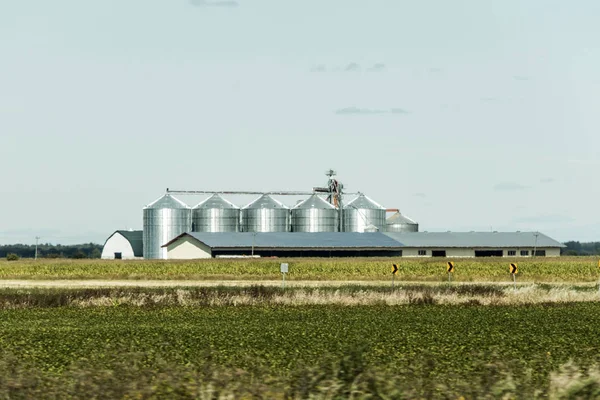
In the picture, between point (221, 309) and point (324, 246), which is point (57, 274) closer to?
point (324, 246)

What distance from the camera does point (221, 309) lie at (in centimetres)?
4722

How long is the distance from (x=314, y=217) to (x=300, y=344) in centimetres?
9928

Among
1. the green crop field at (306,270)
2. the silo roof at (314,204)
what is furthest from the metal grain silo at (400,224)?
the green crop field at (306,270)

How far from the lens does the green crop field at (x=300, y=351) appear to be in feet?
48.3

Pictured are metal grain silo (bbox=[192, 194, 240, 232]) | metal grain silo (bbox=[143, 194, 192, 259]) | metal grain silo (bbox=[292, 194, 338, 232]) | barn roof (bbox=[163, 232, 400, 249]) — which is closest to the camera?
barn roof (bbox=[163, 232, 400, 249])

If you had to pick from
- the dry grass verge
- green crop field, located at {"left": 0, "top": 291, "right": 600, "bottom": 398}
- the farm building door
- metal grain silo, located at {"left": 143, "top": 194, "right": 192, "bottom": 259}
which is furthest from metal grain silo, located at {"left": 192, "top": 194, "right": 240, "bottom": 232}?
green crop field, located at {"left": 0, "top": 291, "right": 600, "bottom": 398}

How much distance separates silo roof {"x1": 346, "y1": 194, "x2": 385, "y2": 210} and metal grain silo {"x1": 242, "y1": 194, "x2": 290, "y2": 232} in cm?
1128

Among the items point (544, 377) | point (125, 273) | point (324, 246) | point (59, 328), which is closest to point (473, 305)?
point (59, 328)

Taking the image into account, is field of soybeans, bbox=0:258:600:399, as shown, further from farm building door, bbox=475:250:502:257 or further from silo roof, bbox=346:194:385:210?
silo roof, bbox=346:194:385:210

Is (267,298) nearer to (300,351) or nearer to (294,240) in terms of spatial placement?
(300,351)

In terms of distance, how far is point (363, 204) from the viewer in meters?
137

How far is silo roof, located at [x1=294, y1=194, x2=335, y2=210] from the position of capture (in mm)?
131375

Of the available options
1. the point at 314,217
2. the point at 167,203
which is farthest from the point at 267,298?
the point at 314,217

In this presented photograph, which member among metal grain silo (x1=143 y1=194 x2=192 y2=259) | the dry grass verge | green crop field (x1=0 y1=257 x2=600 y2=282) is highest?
metal grain silo (x1=143 y1=194 x2=192 y2=259)
